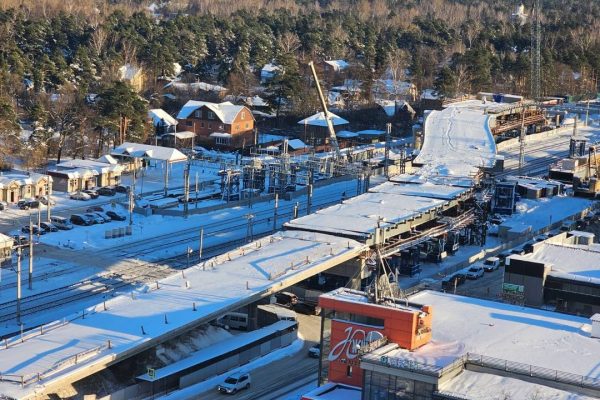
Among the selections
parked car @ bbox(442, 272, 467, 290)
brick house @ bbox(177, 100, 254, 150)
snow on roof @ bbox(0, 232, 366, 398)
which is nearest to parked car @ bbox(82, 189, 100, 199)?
snow on roof @ bbox(0, 232, 366, 398)

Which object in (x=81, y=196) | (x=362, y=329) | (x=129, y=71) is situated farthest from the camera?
(x=129, y=71)

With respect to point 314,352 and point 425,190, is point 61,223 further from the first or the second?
point 314,352

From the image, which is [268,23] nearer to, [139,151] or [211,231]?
[139,151]

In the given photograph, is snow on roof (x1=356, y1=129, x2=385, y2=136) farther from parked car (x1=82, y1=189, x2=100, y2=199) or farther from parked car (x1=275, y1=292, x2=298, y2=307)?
parked car (x1=275, y1=292, x2=298, y2=307)

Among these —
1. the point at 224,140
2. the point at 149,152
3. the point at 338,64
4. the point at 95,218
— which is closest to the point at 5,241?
the point at 95,218

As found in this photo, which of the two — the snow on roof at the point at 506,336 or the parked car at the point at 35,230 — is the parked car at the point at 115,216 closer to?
the parked car at the point at 35,230

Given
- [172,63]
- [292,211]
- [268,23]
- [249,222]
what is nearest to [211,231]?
[249,222]
